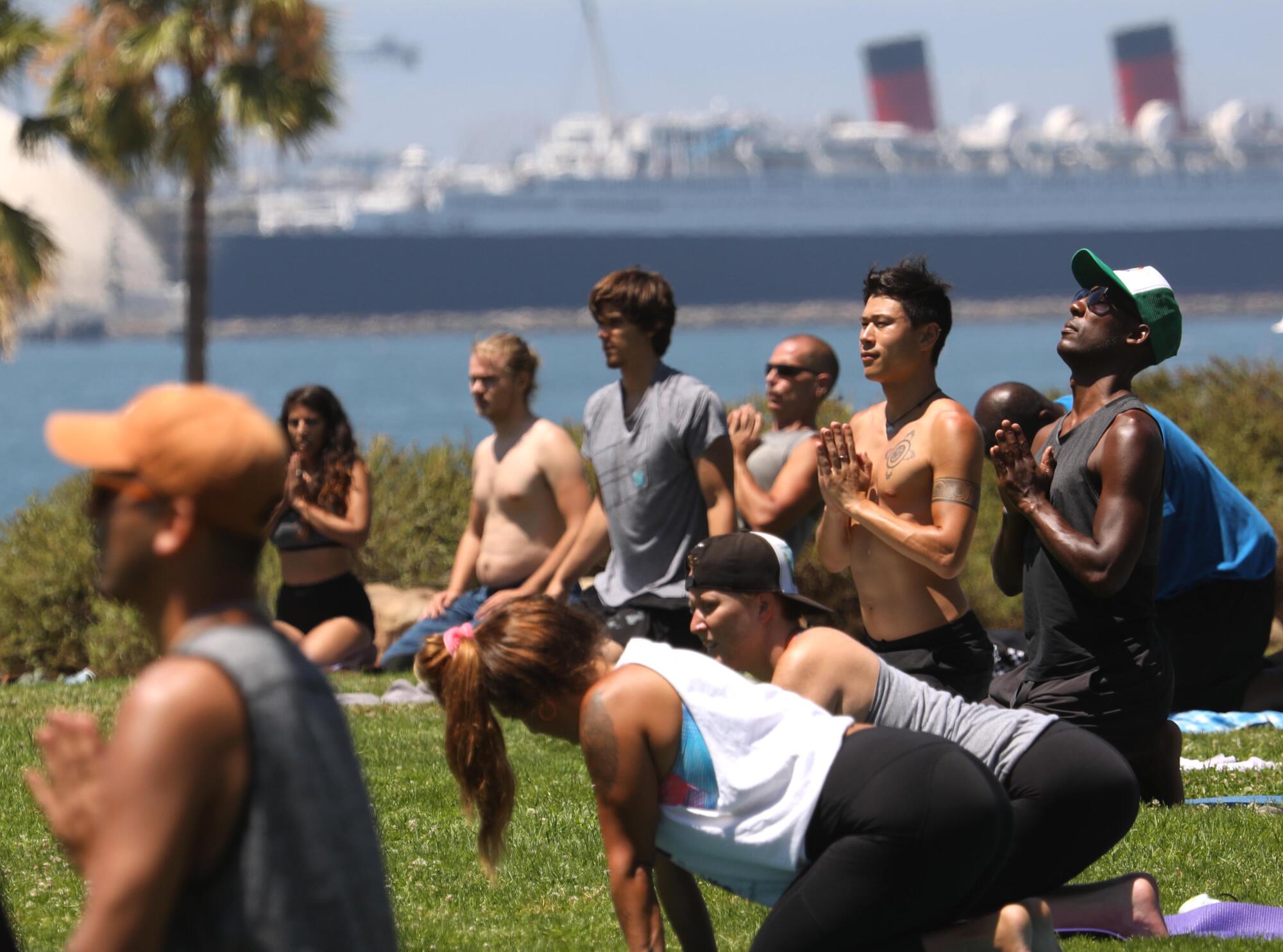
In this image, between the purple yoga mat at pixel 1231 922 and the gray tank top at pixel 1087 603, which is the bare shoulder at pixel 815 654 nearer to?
the purple yoga mat at pixel 1231 922

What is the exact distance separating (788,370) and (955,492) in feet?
7.82

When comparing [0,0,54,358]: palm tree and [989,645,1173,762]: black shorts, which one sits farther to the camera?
[0,0,54,358]: palm tree

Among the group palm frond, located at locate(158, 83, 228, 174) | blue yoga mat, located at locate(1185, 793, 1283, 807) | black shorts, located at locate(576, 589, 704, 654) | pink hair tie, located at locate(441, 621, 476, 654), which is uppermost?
palm frond, located at locate(158, 83, 228, 174)

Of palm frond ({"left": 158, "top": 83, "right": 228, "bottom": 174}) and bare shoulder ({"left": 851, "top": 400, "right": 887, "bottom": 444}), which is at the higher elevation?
palm frond ({"left": 158, "top": 83, "right": 228, "bottom": 174})

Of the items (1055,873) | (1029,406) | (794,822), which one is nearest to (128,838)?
(794,822)

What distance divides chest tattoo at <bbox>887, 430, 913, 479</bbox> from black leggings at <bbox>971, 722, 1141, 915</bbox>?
1299mm

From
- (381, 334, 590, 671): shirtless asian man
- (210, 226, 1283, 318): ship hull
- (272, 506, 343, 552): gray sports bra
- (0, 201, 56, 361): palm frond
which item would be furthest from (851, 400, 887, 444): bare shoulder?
(210, 226, 1283, 318): ship hull

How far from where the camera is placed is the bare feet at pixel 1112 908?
412 cm

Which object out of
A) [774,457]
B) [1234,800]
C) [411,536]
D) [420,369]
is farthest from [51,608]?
[420,369]

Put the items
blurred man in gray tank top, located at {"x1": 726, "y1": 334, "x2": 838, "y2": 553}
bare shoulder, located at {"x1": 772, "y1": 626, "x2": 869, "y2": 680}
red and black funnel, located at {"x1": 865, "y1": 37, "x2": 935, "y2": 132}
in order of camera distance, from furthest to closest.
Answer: red and black funnel, located at {"x1": 865, "y1": 37, "x2": 935, "y2": 132} < blurred man in gray tank top, located at {"x1": 726, "y1": 334, "x2": 838, "y2": 553} < bare shoulder, located at {"x1": 772, "y1": 626, "x2": 869, "y2": 680}

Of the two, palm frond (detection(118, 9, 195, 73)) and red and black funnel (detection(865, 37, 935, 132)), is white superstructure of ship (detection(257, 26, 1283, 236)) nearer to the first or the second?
red and black funnel (detection(865, 37, 935, 132))

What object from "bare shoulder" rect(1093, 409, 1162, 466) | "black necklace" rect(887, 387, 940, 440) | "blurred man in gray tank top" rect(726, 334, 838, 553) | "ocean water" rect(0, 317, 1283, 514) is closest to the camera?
"bare shoulder" rect(1093, 409, 1162, 466)

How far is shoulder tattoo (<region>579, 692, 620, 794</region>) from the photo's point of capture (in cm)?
323

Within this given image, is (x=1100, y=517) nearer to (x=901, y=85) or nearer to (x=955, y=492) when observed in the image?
(x=955, y=492)
